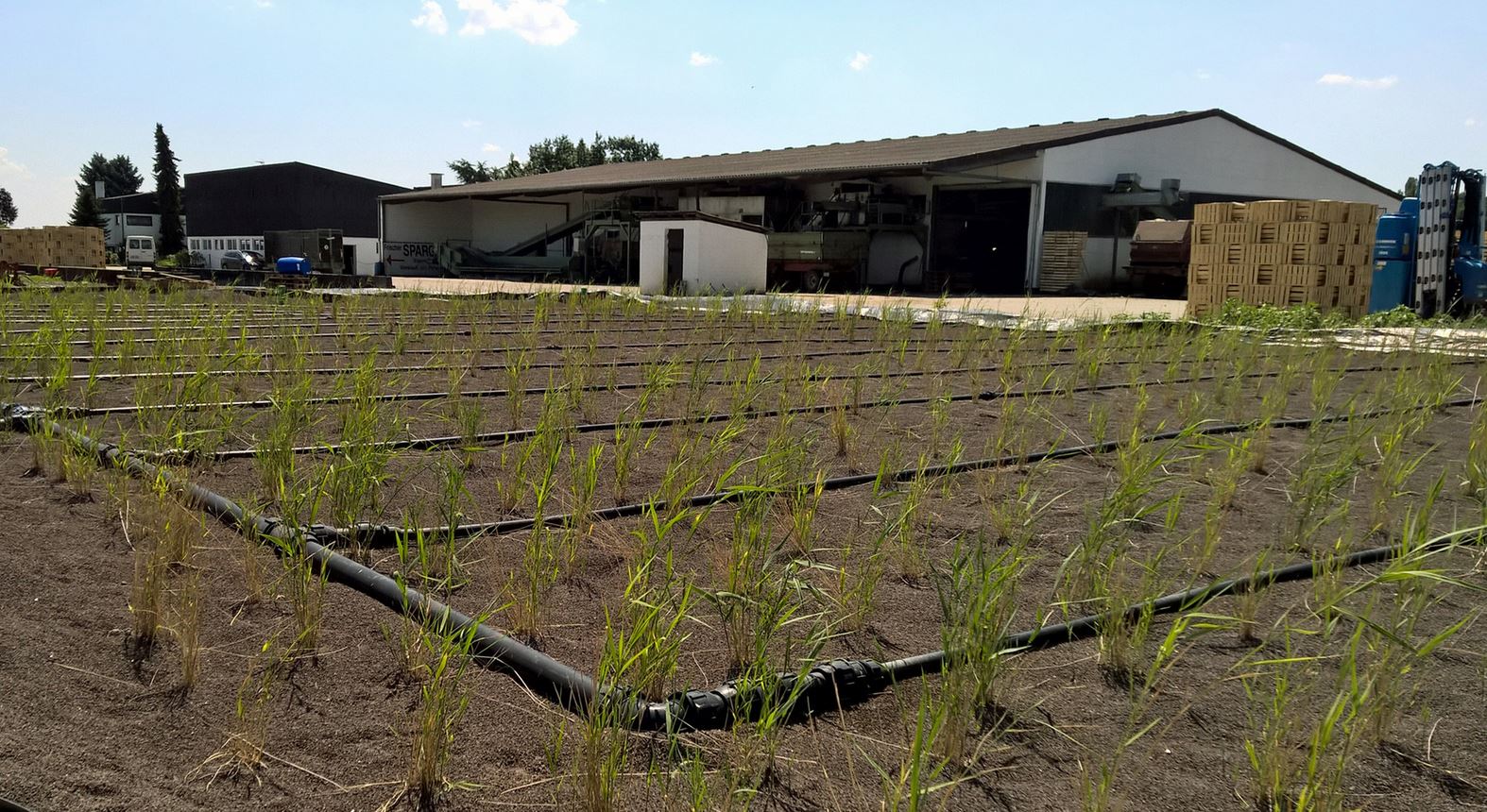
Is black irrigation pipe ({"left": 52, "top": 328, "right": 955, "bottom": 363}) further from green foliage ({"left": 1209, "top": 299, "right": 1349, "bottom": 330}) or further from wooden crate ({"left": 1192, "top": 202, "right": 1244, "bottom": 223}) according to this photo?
wooden crate ({"left": 1192, "top": 202, "right": 1244, "bottom": 223})

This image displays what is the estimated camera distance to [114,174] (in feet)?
320

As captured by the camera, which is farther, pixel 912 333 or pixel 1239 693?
pixel 912 333

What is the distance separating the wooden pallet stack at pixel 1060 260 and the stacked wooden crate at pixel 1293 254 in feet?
27.9

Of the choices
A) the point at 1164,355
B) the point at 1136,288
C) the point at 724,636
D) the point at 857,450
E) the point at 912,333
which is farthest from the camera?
the point at 1136,288

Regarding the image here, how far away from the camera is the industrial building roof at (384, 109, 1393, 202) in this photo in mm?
22297

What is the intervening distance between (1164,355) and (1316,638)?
21.8ft

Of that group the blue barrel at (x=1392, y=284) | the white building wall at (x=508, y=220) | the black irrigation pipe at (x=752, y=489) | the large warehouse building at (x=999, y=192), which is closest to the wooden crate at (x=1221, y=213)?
the blue barrel at (x=1392, y=284)

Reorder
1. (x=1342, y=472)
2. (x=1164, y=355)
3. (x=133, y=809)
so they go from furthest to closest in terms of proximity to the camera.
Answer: (x=1164, y=355) → (x=1342, y=472) → (x=133, y=809)

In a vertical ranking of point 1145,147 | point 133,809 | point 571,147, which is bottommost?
point 133,809

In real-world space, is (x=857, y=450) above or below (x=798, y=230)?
below

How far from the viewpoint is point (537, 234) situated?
35.6 meters

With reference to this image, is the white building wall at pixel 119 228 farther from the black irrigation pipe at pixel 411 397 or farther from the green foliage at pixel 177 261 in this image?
the black irrigation pipe at pixel 411 397

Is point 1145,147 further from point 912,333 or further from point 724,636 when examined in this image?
point 724,636

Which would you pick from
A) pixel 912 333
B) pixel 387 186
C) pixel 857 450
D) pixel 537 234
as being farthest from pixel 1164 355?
pixel 387 186
